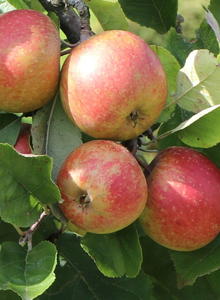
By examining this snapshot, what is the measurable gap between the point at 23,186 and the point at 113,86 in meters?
0.22

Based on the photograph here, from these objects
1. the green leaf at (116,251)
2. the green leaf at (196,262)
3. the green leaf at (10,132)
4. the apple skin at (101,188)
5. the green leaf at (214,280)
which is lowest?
the green leaf at (214,280)

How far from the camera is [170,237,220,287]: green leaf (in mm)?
1320

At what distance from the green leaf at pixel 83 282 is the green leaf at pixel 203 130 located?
1.19 ft

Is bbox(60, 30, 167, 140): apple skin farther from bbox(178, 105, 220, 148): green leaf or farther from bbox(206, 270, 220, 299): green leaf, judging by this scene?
bbox(206, 270, 220, 299): green leaf

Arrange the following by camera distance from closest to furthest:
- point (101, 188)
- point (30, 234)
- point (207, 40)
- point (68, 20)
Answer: point (101, 188), point (30, 234), point (68, 20), point (207, 40)

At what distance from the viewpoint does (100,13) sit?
1.40m

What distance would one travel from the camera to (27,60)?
1.22 metres

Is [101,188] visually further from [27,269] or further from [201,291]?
[201,291]

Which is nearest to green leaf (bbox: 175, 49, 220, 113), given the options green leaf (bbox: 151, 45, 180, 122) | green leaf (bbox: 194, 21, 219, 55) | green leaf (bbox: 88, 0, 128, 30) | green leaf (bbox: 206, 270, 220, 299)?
green leaf (bbox: 151, 45, 180, 122)

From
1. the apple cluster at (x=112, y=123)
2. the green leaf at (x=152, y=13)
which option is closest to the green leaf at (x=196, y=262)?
the apple cluster at (x=112, y=123)

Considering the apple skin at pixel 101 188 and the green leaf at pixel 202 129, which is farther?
the green leaf at pixel 202 129

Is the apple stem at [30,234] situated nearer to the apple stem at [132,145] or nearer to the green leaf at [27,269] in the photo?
the green leaf at [27,269]

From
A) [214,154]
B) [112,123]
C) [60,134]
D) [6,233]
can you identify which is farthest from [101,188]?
[6,233]

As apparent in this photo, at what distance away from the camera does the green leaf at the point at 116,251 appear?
126cm
